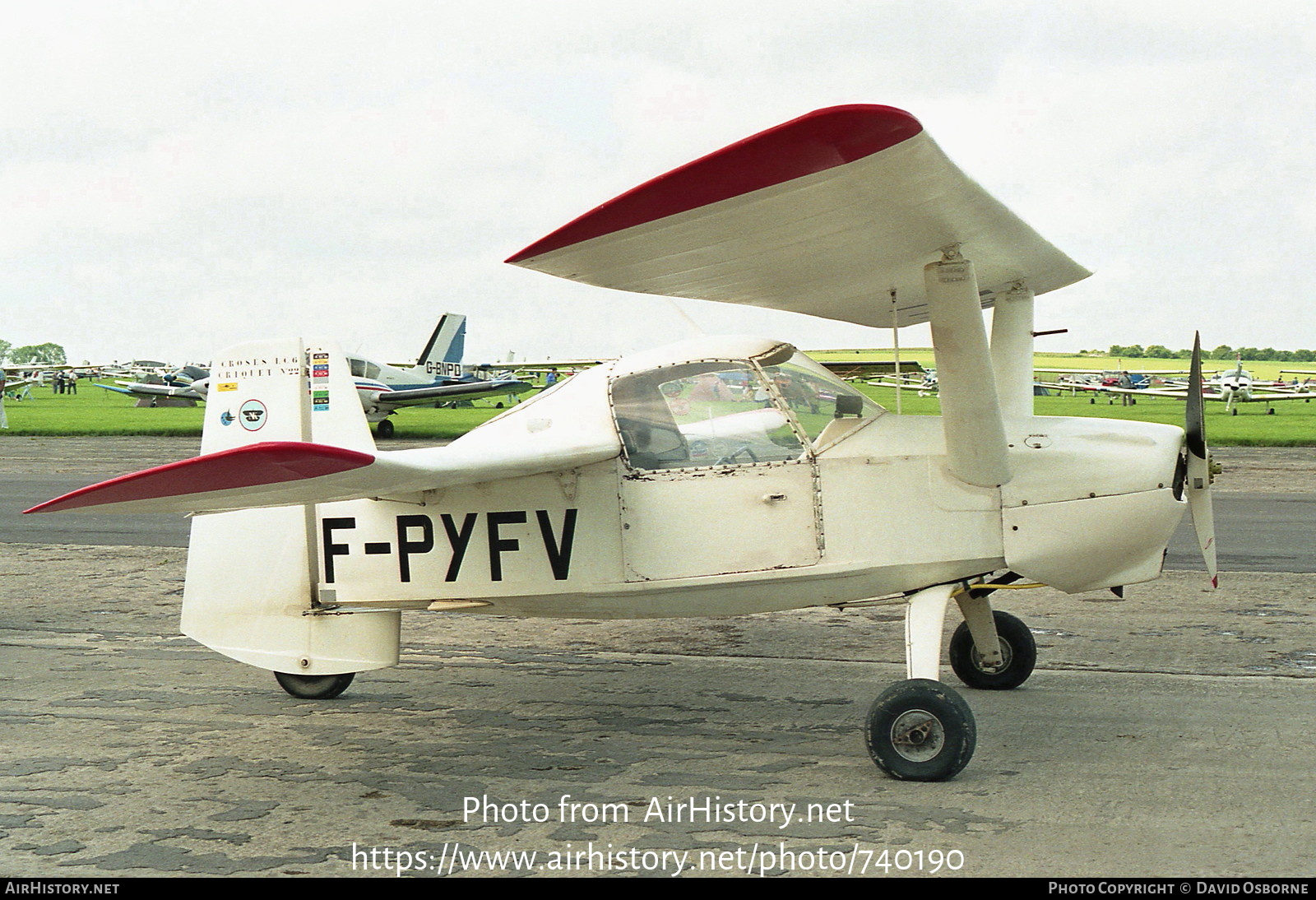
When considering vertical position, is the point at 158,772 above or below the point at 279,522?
below

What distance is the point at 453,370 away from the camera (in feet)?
157

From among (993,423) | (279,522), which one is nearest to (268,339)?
(279,522)

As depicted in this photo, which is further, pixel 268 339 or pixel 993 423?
pixel 268 339

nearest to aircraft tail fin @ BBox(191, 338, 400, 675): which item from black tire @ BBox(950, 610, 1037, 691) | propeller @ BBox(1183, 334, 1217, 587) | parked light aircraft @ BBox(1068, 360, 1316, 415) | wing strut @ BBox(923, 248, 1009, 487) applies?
wing strut @ BBox(923, 248, 1009, 487)

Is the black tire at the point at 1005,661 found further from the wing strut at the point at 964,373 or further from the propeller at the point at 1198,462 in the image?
the wing strut at the point at 964,373

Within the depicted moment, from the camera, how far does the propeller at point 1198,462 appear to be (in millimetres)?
5703

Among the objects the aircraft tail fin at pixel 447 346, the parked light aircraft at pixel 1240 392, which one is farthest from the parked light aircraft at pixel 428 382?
the parked light aircraft at pixel 1240 392

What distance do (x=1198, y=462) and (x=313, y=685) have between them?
5260mm

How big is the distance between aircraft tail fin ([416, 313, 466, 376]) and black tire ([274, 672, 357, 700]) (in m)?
40.7

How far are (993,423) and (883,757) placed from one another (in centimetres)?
167

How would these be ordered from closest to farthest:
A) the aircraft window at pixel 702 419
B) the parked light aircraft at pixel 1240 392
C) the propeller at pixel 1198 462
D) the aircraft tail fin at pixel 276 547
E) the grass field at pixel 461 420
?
the propeller at pixel 1198 462
the aircraft window at pixel 702 419
the aircraft tail fin at pixel 276 547
the grass field at pixel 461 420
the parked light aircraft at pixel 1240 392

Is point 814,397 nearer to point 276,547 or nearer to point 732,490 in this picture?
point 732,490

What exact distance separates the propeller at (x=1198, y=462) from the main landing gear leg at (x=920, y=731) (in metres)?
1.65
